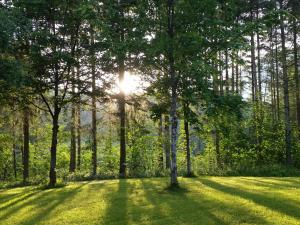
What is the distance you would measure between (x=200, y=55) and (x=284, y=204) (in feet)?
20.8

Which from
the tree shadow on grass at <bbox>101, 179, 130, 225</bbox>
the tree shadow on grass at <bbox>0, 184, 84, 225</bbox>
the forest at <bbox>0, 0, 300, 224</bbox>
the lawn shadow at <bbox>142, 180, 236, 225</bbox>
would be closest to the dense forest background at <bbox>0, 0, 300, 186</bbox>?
the forest at <bbox>0, 0, 300, 224</bbox>

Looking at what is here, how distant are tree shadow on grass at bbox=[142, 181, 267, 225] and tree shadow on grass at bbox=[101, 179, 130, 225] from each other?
2.62ft

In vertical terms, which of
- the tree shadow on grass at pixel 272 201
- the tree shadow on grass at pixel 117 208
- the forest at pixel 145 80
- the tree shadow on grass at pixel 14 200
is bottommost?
the tree shadow on grass at pixel 14 200

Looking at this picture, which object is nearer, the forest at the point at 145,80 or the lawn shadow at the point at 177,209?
the lawn shadow at the point at 177,209

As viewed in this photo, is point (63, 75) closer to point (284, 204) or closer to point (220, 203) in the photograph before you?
point (220, 203)

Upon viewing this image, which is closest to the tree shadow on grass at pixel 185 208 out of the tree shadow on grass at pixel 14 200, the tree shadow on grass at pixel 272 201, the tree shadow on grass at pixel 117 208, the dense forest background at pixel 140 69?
the tree shadow on grass at pixel 117 208

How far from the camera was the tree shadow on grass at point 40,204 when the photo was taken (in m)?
10.4

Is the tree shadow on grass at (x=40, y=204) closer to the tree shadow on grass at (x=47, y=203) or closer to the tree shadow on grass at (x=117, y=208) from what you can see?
the tree shadow on grass at (x=47, y=203)

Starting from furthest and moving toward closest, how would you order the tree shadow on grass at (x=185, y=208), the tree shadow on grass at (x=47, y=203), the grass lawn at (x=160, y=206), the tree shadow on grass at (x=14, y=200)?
the tree shadow on grass at (x=14, y=200)
the tree shadow on grass at (x=47, y=203)
the grass lawn at (x=160, y=206)
the tree shadow on grass at (x=185, y=208)

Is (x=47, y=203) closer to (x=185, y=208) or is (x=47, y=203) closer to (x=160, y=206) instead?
(x=160, y=206)

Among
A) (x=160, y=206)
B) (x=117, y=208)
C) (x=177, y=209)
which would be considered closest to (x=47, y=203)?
(x=117, y=208)

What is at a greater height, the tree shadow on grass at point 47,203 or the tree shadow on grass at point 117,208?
the tree shadow on grass at point 117,208

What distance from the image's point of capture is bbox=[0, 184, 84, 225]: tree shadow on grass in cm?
1039

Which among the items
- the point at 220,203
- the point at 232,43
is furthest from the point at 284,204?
the point at 232,43
